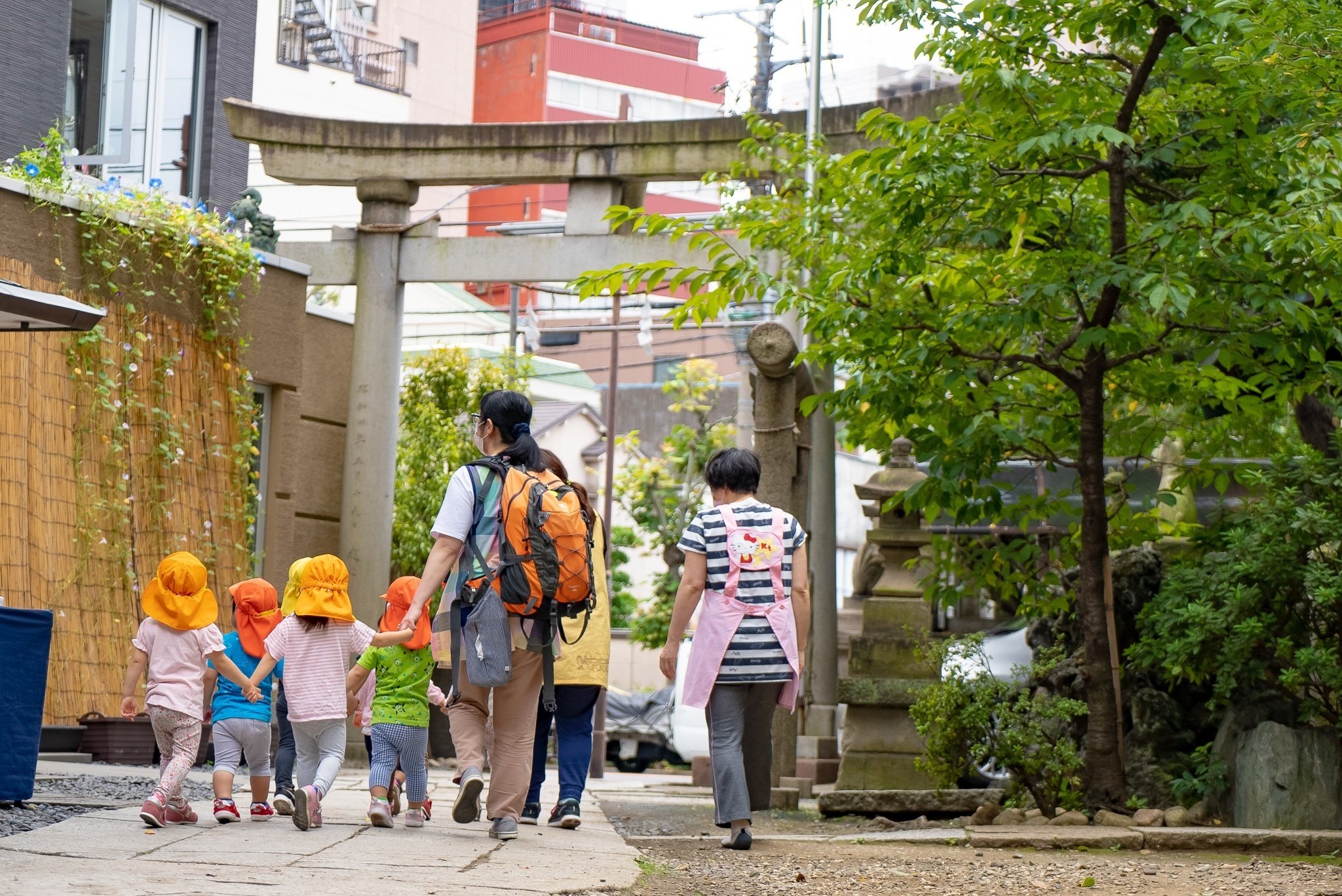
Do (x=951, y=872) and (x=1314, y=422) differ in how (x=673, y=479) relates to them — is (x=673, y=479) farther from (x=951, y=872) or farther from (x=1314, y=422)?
(x=951, y=872)

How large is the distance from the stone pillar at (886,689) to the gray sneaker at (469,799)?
415 cm

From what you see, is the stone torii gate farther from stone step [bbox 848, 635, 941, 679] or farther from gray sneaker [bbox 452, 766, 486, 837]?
gray sneaker [bbox 452, 766, 486, 837]

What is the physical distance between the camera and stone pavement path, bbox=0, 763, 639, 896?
4.93 meters

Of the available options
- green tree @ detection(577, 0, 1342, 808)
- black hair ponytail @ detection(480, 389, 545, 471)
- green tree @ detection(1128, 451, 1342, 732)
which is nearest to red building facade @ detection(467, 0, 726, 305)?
green tree @ detection(577, 0, 1342, 808)

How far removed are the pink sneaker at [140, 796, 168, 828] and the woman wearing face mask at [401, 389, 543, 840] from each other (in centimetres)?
121

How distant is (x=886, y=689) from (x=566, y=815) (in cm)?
361

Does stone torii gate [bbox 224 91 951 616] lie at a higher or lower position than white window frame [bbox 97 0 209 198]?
lower

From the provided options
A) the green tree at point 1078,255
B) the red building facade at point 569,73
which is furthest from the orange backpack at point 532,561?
the red building facade at point 569,73

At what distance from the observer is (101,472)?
11.1 meters

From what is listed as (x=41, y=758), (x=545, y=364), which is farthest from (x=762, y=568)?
(x=545, y=364)

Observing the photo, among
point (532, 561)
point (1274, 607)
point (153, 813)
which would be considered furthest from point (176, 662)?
point (1274, 607)

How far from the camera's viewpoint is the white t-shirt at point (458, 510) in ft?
21.6

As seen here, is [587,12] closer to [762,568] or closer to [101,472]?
[101,472]

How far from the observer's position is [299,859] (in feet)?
18.5
